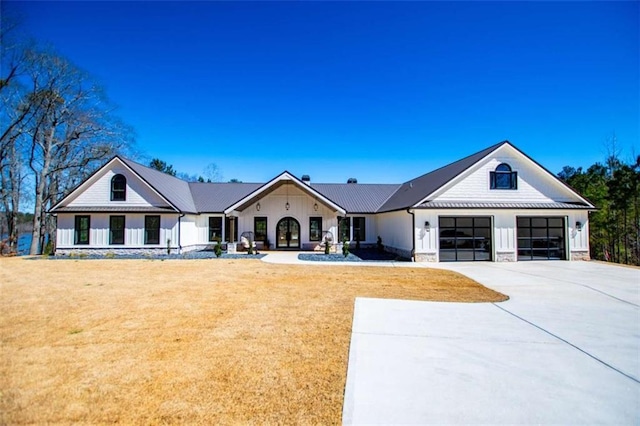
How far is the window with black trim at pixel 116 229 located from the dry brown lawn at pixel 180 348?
9.77m

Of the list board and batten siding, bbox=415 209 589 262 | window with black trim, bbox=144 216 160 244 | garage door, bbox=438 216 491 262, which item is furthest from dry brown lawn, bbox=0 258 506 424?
window with black trim, bbox=144 216 160 244

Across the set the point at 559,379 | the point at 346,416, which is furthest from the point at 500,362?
the point at 346,416

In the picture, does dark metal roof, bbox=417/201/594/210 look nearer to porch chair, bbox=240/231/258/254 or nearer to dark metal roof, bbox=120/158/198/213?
porch chair, bbox=240/231/258/254

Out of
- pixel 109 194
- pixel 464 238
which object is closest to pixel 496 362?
pixel 464 238

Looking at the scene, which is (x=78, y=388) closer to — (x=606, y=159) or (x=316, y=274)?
(x=316, y=274)

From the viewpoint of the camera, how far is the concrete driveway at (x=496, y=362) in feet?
10.8

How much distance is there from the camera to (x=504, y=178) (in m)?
17.4

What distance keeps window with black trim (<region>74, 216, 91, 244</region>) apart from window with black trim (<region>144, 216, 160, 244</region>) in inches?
135

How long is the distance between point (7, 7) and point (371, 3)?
22.5 meters

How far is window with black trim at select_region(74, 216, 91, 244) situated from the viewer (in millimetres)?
19406

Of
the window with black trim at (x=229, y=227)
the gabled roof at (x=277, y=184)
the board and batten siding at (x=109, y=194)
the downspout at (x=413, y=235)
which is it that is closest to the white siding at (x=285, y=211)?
the window with black trim at (x=229, y=227)

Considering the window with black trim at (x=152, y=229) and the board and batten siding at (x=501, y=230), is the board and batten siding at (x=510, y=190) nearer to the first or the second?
the board and batten siding at (x=501, y=230)

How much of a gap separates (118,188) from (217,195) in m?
6.82

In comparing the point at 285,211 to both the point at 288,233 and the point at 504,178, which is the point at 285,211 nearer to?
the point at 288,233
